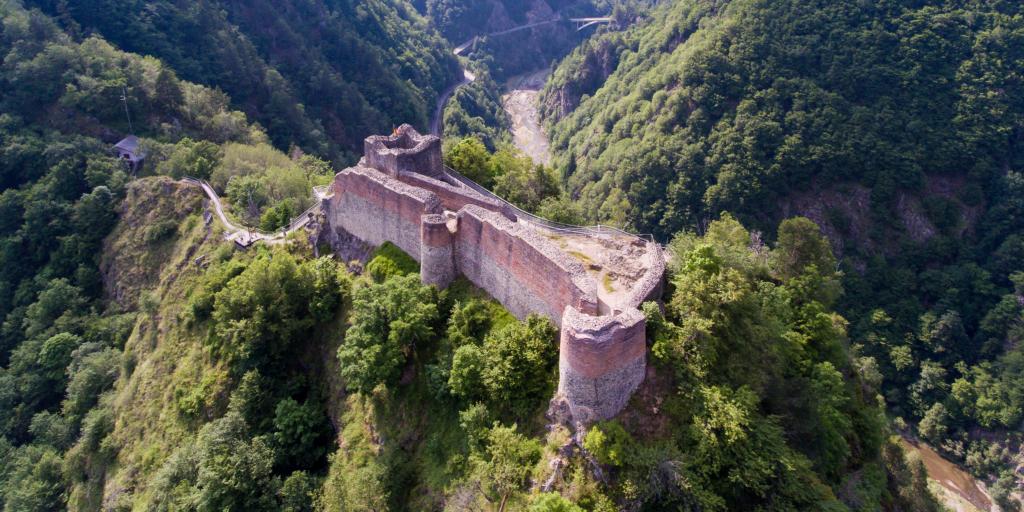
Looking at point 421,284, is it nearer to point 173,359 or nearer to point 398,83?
point 173,359

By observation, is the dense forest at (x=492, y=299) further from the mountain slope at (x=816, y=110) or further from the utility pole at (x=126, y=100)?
the utility pole at (x=126, y=100)

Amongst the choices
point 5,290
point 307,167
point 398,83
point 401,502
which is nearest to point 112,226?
point 5,290

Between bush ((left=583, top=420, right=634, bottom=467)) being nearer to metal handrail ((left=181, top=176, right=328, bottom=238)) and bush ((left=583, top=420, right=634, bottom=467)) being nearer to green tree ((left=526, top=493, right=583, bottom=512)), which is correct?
green tree ((left=526, top=493, right=583, bottom=512))

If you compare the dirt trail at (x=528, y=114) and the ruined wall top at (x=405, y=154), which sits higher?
the ruined wall top at (x=405, y=154)

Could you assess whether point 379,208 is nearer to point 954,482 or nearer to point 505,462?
point 505,462

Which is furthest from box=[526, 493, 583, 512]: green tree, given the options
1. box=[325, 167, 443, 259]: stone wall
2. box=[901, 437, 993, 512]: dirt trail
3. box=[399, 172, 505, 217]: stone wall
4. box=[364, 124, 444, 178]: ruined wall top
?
box=[901, 437, 993, 512]: dirt trail

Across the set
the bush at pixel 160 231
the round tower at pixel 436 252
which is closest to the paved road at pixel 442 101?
the bush at pixel 160 231
